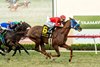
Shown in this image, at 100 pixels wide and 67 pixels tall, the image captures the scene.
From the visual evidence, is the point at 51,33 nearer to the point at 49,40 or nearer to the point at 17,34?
the point at 49,40

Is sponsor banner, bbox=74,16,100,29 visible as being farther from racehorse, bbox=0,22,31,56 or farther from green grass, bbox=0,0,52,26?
racehorse, bbox=0,22,31,56

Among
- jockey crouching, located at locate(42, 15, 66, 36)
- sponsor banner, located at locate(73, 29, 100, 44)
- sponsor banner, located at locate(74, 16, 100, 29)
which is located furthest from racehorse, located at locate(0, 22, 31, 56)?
sponsor banner, located at locate(74, 16, 100, 29)

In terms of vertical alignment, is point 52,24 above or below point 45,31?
above

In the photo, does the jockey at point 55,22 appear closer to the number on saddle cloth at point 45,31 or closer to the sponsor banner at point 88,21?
the number on saddle cloth at point 45,31

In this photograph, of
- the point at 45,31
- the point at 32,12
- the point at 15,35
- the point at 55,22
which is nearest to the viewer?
the point at 55,22

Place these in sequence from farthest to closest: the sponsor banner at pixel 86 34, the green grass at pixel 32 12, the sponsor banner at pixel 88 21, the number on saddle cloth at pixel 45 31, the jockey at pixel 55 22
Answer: the green grass at pixel 32 12 < the sponsor banner at pixel 88 21 < the sponsor banner at pixel 86 34 < the number on saddle cloth at pixel 45 31 < the jockey at pixel 55 22

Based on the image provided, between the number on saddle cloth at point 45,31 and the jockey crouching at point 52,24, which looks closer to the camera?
the jockey crouching at point 52,24

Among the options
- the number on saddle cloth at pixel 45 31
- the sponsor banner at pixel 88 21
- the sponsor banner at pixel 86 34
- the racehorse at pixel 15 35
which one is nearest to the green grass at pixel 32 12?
the sponsor banner at pixel 88 21

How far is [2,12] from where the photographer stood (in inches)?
1128

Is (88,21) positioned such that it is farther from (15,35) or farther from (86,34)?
(15,35)

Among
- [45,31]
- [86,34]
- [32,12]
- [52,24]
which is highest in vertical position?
[52,24]

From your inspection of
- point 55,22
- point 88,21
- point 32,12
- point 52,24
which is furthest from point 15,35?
point 32,12

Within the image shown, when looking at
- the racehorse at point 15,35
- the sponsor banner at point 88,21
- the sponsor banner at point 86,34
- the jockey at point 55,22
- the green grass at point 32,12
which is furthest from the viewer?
the green grass at point 32,12

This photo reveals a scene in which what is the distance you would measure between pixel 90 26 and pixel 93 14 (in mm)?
740
